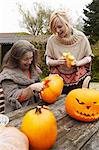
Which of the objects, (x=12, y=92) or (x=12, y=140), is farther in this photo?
(x=12, y=92)

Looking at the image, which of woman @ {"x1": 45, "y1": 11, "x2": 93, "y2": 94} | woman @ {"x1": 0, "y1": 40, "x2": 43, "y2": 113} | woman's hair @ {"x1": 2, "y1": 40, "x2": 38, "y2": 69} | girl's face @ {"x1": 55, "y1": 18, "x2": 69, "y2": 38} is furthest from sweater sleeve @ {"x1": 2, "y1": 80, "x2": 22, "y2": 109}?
girl's face @ {"x1": 55, "y1": 18, "x2": 69, "y2": 38}

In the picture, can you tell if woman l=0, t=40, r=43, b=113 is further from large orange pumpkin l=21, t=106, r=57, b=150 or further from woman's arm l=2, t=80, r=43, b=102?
large orange pumpkin l=21, t=106, r=57, b=150

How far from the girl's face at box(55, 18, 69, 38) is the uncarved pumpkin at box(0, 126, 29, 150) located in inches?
61.3

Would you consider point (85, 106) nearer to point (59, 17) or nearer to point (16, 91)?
point (16, 91)

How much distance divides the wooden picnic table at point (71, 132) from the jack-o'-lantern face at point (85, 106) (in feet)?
0.11

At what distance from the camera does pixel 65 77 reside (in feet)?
9.67

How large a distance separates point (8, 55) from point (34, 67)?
0.28 metres

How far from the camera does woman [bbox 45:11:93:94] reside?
9.37 ft

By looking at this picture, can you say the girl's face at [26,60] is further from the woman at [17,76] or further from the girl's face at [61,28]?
the girl's face at [61,28]

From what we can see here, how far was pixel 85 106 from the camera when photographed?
2.02 metres

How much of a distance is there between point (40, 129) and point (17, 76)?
38.9 inches

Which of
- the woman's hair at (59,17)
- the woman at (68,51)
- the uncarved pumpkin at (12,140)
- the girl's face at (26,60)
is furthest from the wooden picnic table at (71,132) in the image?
the woman's hair at (59,17)

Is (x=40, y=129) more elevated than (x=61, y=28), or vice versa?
(x=61, y=28)

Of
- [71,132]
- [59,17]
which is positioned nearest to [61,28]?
[59,17]
